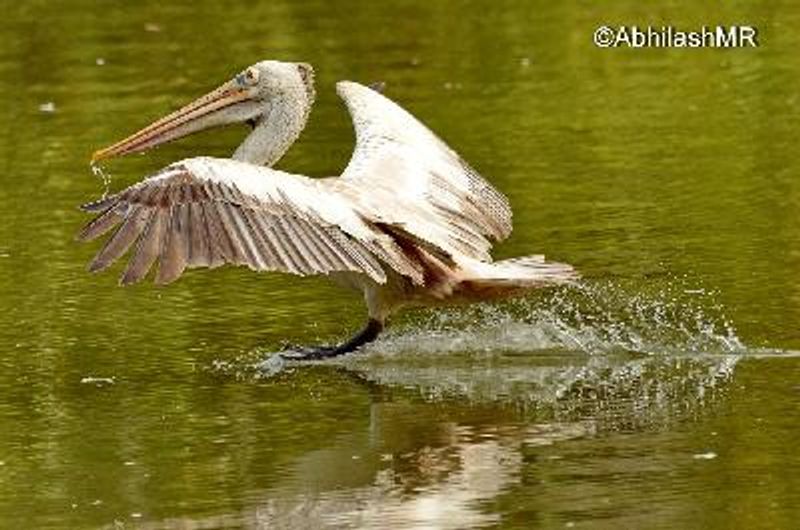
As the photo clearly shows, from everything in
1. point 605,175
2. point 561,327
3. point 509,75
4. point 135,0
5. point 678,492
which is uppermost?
point 135,0

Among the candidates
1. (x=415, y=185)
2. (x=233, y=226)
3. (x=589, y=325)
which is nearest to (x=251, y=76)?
(x=415, y=185)

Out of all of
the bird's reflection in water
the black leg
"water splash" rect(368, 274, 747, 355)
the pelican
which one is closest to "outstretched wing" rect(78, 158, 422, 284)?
the pelican

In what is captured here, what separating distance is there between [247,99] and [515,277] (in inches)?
72.3

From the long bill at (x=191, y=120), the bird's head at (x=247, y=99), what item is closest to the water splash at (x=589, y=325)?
the bird's head at (x=247, y=99)

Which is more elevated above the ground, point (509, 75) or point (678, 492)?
point (509, 75)

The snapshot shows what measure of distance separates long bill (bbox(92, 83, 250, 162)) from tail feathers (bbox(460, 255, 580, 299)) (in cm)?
162

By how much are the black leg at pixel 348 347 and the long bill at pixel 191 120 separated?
128 centimetres

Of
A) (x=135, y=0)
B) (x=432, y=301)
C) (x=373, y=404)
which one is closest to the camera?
(x=373, y=404)

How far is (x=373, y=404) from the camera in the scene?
9.39 m

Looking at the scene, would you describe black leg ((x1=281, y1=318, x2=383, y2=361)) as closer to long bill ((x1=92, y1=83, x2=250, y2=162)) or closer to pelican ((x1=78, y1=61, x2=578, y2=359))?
pelican ((x1=78, y1=61, x2=578, y2=359))

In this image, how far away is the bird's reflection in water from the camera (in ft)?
25.6

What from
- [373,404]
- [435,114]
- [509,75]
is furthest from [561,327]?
[509,75]

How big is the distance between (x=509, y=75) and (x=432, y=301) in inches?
258

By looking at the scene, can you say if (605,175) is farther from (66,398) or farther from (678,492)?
(678,492)
